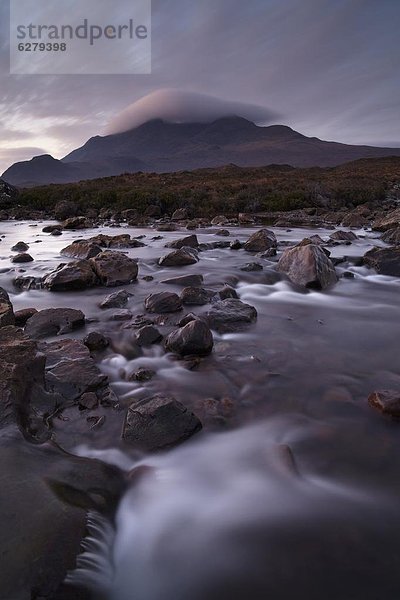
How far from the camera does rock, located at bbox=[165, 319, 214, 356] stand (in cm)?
482

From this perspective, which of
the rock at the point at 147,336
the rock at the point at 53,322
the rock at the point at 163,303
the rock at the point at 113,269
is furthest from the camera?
the rock at the point at 113,269

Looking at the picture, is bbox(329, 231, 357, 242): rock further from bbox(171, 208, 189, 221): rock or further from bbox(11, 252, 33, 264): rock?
bbox(171, 208, 189, 221): rock

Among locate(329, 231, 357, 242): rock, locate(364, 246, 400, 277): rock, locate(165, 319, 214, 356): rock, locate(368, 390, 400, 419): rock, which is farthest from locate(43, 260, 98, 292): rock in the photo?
locate(329, 231, 357, 242): rock

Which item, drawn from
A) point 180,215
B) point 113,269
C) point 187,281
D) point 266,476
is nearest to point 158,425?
point 266,476

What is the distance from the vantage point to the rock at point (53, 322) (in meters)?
5.38

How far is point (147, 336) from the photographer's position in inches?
203

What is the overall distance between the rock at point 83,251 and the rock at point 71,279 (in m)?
2.58

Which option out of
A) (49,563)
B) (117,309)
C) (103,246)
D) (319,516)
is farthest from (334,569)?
(103,246)

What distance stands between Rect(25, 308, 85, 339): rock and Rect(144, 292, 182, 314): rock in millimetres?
1044

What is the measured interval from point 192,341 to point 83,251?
293 inches

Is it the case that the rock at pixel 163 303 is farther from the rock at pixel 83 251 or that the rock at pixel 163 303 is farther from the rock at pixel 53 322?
the rock at pixel 83 251

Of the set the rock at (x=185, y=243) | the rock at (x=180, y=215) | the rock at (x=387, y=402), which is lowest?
the rock at (x=387, y=402)

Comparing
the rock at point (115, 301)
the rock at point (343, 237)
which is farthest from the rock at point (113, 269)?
the rock at point (343, 237)

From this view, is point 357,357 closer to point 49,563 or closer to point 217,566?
point 217,566
